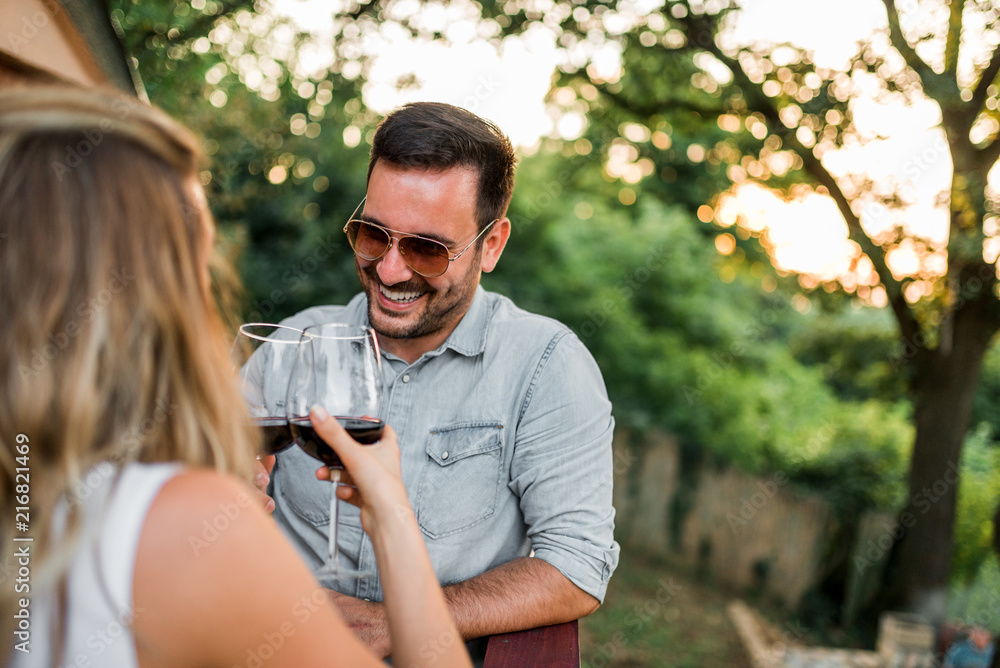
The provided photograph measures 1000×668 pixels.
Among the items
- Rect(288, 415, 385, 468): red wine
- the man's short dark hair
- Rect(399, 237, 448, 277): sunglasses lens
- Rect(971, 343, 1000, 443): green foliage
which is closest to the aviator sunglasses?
Rect(399, 237, 448, 277): sunglasses lens

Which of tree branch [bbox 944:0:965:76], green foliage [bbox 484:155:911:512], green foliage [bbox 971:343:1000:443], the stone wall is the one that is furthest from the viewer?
green foliage [bbox 484:155:911:512]

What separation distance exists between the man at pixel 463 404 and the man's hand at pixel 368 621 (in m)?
0.10

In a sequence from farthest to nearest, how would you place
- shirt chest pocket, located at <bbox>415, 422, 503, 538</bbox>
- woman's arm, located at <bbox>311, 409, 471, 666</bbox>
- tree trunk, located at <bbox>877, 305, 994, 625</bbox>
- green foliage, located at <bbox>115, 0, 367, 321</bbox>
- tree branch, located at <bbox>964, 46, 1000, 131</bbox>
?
tree trunk, located at <bbox>877, 305, 994, 625</bbox> → tree branch, located at <bbox>964, 46, 1000, 131</bbox> → green foliage, located at <bbox>115, 0, 367, 321</bbox> → shirt chest pocket, located at <bbox>415, 422, 503, 538</bbox> → woman's arm, located at <bbox>311, 409, 471, 666</bbox>

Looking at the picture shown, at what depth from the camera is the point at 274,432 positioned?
5.02 feet

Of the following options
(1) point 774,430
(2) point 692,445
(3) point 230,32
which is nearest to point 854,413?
(1) point 774,430

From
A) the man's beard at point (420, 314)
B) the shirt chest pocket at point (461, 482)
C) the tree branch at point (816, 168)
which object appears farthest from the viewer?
the tree branch at point (816, 168)

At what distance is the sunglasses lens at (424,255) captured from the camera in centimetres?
206

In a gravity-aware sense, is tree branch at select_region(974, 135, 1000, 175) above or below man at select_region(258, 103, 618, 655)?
above

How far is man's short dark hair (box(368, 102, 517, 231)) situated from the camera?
206 centimetres

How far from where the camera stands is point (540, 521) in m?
1.89

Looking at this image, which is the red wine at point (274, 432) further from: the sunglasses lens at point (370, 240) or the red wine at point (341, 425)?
the sunglasses lens at point (370, 240)

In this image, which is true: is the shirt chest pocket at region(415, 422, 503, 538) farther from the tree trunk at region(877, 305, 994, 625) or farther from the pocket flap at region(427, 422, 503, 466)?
the tree trunk at region(877, 305, 994, 625)

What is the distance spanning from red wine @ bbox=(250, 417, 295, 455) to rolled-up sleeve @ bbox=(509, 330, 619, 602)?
26.8 inches

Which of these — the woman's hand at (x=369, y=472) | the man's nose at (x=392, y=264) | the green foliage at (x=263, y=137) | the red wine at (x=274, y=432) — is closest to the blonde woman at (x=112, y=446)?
the woman's hand at (x=369, y=472)
